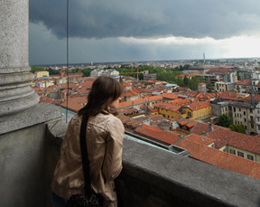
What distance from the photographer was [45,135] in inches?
48.6

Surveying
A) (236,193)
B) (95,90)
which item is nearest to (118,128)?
(95,90)

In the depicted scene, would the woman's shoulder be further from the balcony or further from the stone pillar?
the stone pillar

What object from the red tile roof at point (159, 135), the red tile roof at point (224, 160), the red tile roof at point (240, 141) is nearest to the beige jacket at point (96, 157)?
the red tile roof at point (224, 160)

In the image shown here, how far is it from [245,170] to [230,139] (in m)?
4.19

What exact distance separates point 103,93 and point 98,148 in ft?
0.64

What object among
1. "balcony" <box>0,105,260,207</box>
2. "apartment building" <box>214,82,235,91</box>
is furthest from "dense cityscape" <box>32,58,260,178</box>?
"apartment building" <box>214,82,235,91</box>

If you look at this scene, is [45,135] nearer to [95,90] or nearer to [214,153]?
[95,90]

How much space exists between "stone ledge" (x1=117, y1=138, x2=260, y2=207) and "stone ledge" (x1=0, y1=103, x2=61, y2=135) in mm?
547

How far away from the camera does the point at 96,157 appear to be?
0.69 m

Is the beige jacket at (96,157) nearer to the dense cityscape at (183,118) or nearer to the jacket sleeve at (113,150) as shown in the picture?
the jacket sleeve at (113,150)

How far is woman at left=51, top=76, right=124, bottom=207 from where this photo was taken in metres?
0.68

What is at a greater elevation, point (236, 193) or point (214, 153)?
point (236, 193)

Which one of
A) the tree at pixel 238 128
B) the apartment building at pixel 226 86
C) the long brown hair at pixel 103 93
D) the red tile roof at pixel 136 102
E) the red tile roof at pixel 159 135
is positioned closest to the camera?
the long brown hair at pixel 103 93

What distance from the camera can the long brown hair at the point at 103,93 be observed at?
2.43ft
